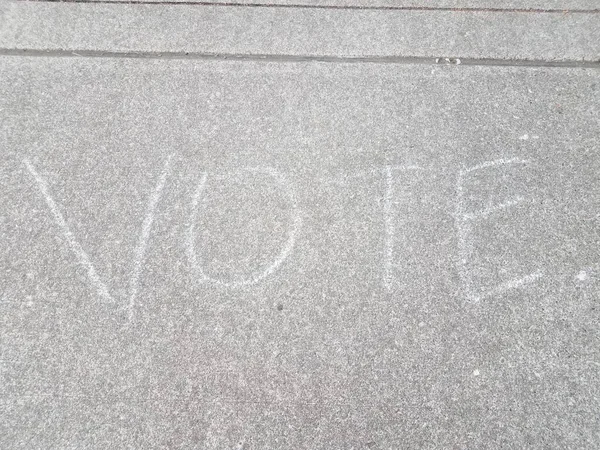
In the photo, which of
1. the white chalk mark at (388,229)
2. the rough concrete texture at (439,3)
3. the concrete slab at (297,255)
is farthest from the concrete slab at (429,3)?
the white chalk mark at (388,229)

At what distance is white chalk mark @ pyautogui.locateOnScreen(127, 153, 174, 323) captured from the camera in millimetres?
2381

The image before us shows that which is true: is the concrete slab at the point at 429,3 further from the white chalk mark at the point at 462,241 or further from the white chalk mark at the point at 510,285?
the white chalk mark at the point at 510,285

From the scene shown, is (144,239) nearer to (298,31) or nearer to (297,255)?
(297,255)

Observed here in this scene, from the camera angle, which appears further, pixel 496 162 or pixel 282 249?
pixel 496 162

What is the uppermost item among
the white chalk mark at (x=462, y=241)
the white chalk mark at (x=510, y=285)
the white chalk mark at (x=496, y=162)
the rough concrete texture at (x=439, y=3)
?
the rough concrete texture at (x=439, y=3)

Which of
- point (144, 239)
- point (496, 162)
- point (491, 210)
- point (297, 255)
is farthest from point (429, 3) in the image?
point (144, 239)

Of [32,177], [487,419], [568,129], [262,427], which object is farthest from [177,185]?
[568,129]

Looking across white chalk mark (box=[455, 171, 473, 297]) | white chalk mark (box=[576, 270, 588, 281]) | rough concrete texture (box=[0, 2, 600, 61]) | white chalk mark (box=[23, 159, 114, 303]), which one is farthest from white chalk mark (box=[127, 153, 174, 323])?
white chalk mark (box=[576, 270, 588, 281])

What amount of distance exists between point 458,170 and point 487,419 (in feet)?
4.36

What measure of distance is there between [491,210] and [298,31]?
1798 mm

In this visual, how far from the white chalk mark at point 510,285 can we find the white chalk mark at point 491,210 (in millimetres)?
385

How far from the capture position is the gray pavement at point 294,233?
2139 mm

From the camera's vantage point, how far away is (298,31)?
11.0 ft

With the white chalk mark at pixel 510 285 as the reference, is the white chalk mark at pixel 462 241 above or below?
above
